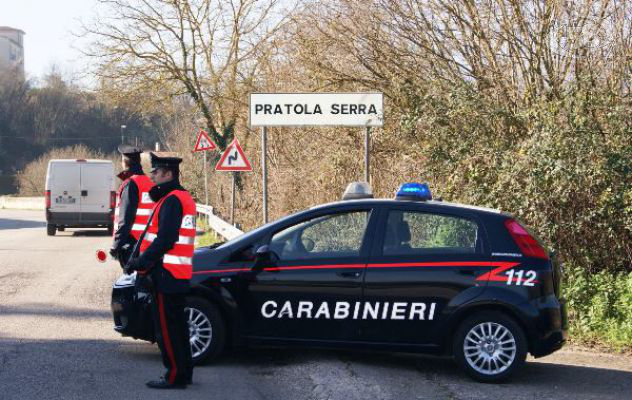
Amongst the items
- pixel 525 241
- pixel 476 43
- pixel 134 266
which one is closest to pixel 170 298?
pixel 134 266

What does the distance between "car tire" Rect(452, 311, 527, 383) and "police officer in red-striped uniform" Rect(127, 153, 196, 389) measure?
7.30 ft

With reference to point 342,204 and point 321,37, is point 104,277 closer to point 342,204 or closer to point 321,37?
point 321,37

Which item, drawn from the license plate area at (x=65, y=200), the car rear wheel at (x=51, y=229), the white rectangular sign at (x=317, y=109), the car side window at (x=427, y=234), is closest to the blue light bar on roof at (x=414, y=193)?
the car side window at (x=427, y=234)

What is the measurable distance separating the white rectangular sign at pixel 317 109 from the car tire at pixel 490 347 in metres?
5.59

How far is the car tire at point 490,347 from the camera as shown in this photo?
291 inches

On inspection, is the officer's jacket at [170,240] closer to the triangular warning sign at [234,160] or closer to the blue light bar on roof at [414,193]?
the blue light bar on roof at [414,193]

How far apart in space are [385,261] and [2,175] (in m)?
80.1

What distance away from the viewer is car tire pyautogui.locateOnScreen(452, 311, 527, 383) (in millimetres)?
7402

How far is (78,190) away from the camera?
25391 millimetres

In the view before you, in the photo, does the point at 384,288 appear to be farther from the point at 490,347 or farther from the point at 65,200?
the point at 65,200

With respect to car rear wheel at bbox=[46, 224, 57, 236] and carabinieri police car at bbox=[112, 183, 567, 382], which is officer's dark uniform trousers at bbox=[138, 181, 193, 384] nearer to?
carabinieri police car at bbox=[112, 183, 567, 382]

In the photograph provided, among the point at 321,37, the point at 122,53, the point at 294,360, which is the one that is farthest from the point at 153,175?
the point at 122,53

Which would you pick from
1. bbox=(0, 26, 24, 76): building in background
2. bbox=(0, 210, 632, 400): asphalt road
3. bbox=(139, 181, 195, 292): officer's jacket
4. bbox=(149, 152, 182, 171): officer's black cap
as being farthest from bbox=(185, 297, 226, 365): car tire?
bbox=(0, 26, 24, 76): building in background

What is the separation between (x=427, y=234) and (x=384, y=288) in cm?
62
